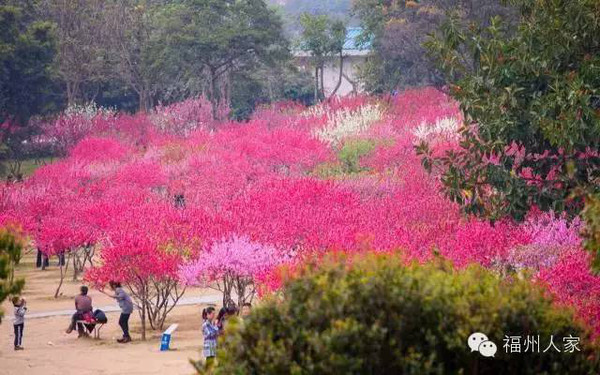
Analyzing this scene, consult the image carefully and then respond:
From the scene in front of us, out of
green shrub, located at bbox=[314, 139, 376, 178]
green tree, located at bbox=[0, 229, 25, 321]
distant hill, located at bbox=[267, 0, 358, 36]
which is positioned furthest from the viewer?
distant hill, located at bbox=[267, 0, 358, 36]

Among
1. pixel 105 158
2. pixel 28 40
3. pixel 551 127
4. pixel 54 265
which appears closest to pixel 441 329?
pixel 551 127

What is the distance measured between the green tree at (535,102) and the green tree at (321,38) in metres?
44.3

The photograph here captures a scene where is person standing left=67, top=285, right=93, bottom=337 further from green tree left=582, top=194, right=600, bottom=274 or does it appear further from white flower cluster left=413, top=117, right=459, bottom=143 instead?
white flower cluster left=413, top=117, right=459, bottom=143

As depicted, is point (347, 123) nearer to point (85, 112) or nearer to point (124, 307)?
point (85, 112)

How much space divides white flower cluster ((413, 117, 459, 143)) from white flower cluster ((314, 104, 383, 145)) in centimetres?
386

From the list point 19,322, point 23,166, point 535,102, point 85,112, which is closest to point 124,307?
point 19,322

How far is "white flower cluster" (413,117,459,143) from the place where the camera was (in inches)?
1652

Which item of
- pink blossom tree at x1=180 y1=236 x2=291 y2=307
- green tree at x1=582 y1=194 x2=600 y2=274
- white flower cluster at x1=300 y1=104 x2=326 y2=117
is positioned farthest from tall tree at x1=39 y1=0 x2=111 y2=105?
green tree at x1=582 y1=194 x2=600 y2=274

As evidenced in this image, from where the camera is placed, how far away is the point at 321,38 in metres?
69.6

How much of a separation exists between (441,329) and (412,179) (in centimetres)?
2285

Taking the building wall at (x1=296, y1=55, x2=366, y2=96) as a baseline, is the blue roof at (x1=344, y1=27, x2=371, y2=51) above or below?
above

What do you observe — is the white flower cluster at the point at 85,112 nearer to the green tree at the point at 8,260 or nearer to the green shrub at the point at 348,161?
the green shrub at the point at 348,161

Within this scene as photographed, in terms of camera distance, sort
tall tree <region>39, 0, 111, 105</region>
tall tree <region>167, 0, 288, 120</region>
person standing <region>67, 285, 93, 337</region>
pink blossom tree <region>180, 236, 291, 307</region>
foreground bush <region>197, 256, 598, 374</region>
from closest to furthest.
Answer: foreground bush <region>197, 256, 598, 374</region>
pink blossom tree <region>180, 236, 291, 307</region>
person standing <region>67, 285, 93, 337</region>
tall tree <region>39, 0, 111, 105</region>
tall tree <region>167, 0, 288, 120</region>

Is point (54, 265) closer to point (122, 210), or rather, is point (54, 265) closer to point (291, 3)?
point (122, 210)
